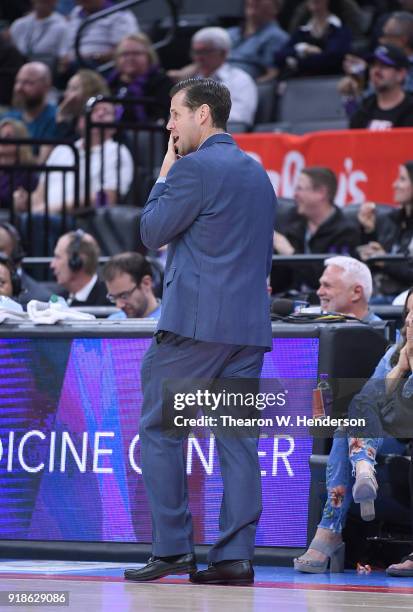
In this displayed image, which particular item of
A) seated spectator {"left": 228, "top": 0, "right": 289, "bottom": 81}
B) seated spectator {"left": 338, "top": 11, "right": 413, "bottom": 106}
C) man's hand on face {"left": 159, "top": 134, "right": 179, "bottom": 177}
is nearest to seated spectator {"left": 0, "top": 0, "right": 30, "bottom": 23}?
seated spectator {"left": 228, "top": 0, "right": 289, "bottom": 81}

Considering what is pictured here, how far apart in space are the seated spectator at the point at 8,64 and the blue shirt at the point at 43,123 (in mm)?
1594

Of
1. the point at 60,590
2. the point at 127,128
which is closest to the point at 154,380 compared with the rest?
the point at 60,590

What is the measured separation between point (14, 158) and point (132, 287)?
463cm

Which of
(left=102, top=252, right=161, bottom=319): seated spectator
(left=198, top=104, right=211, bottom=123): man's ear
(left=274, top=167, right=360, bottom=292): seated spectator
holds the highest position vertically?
(left=198, top=104, right=211, bottom=123): man's ear

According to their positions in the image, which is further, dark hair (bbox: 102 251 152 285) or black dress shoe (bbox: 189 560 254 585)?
dark hair (bbox: 102 251 152 285)

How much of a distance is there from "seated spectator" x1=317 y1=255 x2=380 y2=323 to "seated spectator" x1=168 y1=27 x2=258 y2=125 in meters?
5.39

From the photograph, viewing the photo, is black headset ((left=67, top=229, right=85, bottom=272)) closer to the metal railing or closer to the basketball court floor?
the metal railing

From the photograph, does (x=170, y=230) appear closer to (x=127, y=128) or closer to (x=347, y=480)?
(x=347, y=480)

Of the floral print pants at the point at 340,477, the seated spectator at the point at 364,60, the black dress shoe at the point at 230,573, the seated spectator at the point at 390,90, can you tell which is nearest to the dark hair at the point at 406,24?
the seated spectator at the point at 364,60

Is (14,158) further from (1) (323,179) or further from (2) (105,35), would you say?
(1) (323,179)

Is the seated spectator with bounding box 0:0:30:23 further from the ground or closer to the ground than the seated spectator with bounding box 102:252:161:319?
further from the ground

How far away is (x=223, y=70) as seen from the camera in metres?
12.6

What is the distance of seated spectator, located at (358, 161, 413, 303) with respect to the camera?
866 centimetres

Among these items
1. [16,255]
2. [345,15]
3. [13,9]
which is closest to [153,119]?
[345,15]
